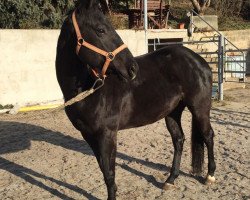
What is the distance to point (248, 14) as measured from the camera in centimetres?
2188

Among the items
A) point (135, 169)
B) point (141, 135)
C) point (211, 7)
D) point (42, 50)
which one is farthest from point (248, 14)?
point (135, 169)

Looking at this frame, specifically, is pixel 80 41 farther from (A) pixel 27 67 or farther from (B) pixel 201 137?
(A) pixel 27 67

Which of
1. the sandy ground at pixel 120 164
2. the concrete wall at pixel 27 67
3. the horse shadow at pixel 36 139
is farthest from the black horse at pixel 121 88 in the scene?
the concrete wall at pixel 27 67

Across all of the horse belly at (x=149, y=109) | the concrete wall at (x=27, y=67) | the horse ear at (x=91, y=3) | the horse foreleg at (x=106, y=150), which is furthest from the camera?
the concrete wall at (x=27, y=67)

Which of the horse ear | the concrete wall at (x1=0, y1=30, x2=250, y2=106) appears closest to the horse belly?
the horse ear

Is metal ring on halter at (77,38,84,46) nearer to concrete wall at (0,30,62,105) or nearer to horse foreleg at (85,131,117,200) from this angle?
horse foreleg at (85,131,117,200)

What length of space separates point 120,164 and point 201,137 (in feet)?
3.76

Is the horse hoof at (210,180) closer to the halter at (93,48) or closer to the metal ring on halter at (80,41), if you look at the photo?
the halter at (93,48)

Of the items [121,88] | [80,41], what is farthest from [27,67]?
[80,41]

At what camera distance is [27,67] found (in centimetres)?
827

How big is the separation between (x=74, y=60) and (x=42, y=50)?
609cm

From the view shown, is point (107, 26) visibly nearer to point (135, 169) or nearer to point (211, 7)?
point (135, 169)

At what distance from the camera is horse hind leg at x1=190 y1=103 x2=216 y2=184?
11.6ft

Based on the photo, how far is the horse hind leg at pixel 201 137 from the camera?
3.54m
